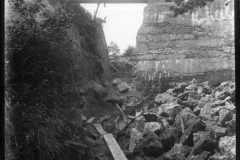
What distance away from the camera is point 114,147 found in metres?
4.33

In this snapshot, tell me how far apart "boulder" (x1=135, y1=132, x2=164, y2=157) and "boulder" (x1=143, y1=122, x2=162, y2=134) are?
16 cm

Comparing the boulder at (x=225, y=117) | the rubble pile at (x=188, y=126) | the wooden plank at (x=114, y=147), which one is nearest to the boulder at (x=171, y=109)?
the rubble pile at (x=188, y=126)

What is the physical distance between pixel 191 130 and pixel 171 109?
2.67 ft

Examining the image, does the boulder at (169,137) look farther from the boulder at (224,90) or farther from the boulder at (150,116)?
the boulder at (224,90)

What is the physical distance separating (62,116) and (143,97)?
1.98 m

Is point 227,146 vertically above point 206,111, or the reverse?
point 206,111

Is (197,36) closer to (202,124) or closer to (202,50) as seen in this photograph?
(202,50)

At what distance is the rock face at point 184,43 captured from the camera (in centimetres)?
527

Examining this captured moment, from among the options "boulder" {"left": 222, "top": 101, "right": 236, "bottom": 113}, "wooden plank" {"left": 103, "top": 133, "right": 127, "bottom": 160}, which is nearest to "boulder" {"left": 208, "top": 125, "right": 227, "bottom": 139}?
"boulder" {"left": 222, "top": 101, "right": 236, "bottom": 113}

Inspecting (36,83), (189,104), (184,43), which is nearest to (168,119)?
(189,104)

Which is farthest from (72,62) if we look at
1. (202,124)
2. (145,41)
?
(202,124)

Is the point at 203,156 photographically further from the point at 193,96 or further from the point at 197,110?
the point at 193,96

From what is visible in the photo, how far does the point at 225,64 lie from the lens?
4832 millimetres

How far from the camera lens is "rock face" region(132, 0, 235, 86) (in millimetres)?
5273
